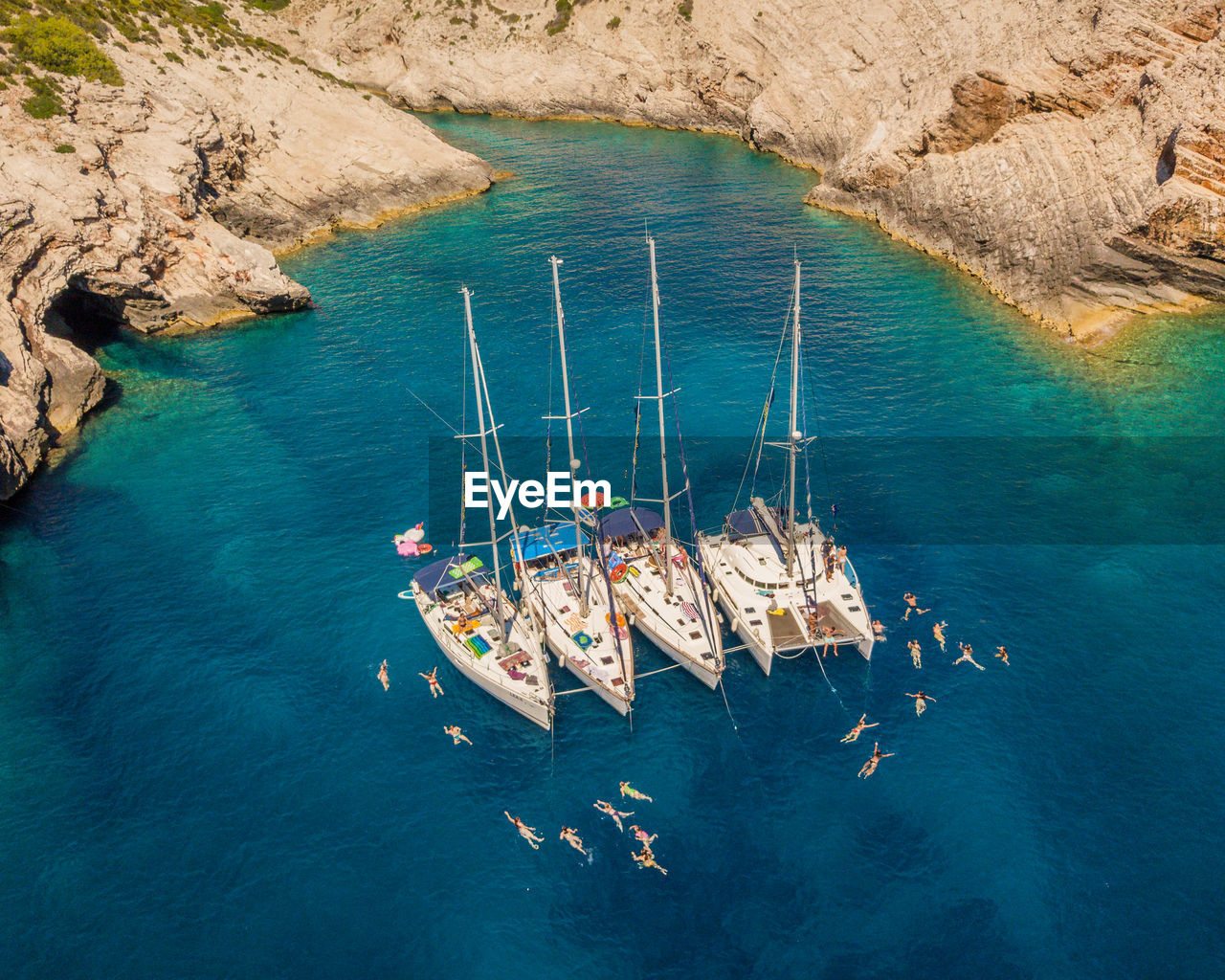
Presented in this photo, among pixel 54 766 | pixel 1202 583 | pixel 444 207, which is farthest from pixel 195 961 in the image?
pixel 444 207

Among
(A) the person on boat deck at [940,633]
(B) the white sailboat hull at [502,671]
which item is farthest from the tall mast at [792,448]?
(B) the white sailboat hull at [502,671]

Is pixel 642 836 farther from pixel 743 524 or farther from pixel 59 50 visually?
pixel 59 50

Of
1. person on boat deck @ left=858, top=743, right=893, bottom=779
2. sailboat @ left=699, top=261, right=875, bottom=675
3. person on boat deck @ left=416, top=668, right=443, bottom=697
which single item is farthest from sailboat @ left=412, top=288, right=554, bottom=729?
person on boat deck @ left=858, top=743, right=893, bottom=779

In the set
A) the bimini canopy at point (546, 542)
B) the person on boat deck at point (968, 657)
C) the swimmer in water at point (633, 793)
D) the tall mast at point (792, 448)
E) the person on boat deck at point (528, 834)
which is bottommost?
the person on boat deck at point (528, 834)

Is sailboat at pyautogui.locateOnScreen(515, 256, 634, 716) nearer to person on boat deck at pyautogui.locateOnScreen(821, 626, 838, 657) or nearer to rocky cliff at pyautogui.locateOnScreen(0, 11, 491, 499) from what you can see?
person on boat deck at pyautogui.locateOnScreen(821, 626, 838, 657)

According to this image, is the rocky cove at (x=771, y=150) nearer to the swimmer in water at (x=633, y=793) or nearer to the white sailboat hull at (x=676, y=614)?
the white sailboat hull at (x=676, y=614)

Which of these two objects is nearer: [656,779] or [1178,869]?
[1178,869]

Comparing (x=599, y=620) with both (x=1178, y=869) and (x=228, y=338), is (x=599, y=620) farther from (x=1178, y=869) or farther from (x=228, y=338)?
(x=228, y=338)
